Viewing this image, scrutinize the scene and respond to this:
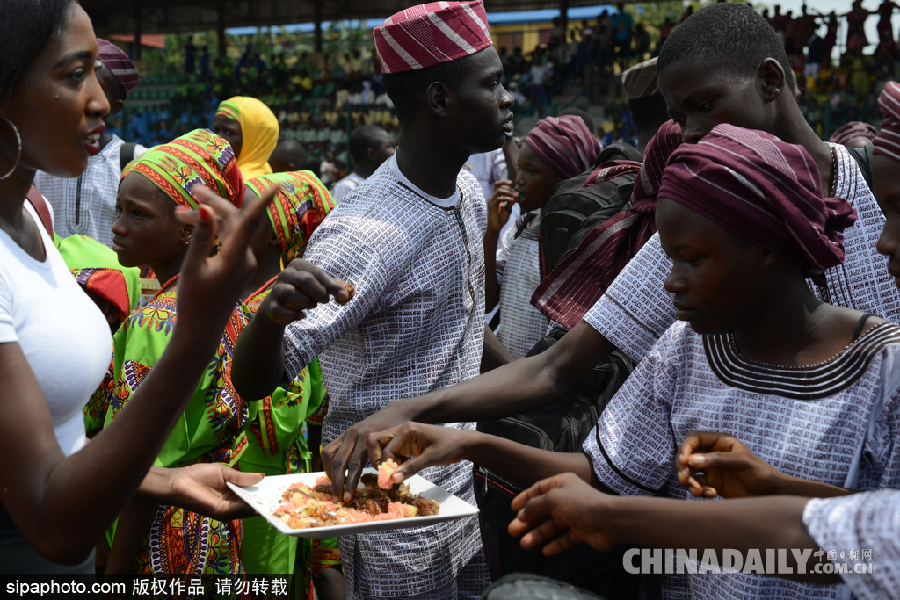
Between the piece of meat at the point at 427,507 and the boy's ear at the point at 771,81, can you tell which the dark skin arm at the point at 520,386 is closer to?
the piece of meat at the point at 427,507

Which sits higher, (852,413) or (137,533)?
(852,413)

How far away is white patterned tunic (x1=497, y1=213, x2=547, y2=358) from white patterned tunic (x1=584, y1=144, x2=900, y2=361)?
2211 mm

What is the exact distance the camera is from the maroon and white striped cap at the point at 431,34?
2.69 metres

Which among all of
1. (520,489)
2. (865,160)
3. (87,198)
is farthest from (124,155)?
(865,160)

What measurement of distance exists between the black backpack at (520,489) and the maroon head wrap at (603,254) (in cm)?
15

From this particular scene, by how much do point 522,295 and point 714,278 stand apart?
9.69 feet

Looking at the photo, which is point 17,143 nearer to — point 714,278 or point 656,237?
point 714,278

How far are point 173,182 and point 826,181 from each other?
2.25 metres

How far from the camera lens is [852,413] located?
1.72 meters

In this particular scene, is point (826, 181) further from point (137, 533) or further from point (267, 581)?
point (267, 581)

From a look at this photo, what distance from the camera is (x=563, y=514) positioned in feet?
5.36

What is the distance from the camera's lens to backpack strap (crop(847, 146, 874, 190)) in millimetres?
2346

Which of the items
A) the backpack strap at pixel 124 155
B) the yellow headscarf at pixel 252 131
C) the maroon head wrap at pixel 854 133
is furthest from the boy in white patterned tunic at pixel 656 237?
the yellow headscarf at pixel 252 131

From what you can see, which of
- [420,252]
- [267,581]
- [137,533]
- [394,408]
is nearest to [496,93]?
[420,252]
